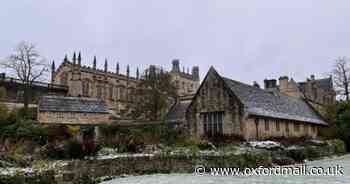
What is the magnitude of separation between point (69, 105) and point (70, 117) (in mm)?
1760

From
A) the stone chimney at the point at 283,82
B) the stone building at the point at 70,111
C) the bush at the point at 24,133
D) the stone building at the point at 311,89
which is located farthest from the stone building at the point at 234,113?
the stone chimney at the point at 283,82

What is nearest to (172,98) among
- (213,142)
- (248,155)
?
(213,142)

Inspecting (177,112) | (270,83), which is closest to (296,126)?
(270,83)

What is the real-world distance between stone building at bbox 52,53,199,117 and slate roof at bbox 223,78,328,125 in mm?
35501

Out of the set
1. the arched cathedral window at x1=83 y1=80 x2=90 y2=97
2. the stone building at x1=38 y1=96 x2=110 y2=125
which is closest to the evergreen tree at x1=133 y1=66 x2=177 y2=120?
the stone building at x1=38 y1=96 x2=110 y2=125

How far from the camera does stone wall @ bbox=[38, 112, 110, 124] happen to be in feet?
132

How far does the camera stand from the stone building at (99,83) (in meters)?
71.2

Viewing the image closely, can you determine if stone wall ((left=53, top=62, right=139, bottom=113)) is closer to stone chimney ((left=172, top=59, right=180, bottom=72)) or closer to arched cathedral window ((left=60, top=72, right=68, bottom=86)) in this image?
arched cathedral window ((left=60, top=72, right=68, bottom=86))

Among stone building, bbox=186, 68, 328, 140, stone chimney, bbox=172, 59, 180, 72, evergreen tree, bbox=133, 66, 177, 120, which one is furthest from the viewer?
stone chimney, bbox=172, 59, 180, 72

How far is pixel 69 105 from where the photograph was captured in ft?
140

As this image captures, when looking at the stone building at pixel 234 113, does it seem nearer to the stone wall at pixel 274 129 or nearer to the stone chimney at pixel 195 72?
the stone wall at pixel 274 129

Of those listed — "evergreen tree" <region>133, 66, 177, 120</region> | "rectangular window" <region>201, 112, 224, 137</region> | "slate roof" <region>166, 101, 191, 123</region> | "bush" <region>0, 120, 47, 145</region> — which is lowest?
"bush" <region>0, 120, 47, 145</region>

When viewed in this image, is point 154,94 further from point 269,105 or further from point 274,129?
point 274,129

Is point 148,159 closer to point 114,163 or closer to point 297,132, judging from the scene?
point 114,163
